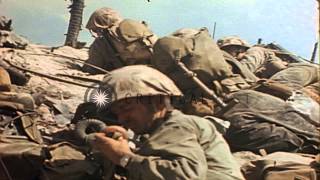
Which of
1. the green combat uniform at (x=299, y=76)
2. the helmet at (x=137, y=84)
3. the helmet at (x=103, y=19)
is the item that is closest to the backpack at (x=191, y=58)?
the green combat uniform at (x=299, y=76)

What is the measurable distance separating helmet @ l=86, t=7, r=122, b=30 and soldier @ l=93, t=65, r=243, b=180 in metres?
5.17

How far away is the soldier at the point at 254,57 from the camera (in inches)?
323

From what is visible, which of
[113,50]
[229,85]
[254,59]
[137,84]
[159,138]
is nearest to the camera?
[159,138]

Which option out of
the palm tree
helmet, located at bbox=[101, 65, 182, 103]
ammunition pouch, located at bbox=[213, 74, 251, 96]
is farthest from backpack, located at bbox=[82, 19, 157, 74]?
the palm tree

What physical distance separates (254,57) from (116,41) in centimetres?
203

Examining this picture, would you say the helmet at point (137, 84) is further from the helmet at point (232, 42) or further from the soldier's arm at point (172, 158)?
the helmet at point (232, 42)

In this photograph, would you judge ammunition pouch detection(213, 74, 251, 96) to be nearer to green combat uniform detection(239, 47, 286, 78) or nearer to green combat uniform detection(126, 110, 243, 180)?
green combat uniform detection(239, 47, 286, 78)

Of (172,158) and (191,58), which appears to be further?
(191,58)

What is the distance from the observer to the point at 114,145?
3.20m

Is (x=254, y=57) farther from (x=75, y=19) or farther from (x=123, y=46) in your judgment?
(x=75, y=19)

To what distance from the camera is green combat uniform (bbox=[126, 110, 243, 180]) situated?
2.90 m

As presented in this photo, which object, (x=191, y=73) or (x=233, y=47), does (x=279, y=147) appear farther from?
(x=233, y=47)

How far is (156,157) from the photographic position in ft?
9.78

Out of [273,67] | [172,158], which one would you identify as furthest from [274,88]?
[172,158]
